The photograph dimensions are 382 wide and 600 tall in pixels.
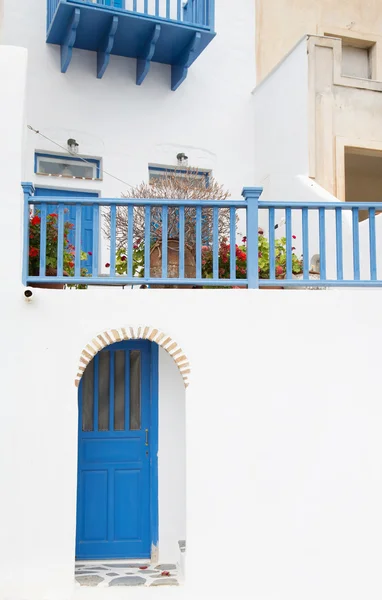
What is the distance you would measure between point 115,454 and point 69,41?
5.79 meters

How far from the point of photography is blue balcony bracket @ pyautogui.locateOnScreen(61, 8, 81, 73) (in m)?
10.1

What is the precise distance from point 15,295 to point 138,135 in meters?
4.89

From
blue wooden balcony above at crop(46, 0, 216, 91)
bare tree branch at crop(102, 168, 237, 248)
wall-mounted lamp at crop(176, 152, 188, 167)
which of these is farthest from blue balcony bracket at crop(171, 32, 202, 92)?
bare tree branch at crop(102, 168, 237, 248)

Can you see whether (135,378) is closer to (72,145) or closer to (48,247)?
(48,247)

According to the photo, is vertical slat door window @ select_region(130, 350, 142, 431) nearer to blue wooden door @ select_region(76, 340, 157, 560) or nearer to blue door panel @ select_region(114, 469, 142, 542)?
blue wooden door @ select_region(76, 340, 157, 560)

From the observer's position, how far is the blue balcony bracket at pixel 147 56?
10.5m

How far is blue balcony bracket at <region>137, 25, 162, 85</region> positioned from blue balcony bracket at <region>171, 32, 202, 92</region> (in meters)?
0.48

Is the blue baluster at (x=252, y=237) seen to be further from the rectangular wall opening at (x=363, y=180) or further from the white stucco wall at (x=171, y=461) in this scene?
the rectangular wall opening at (x=363, y=180)

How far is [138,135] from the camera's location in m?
11.1

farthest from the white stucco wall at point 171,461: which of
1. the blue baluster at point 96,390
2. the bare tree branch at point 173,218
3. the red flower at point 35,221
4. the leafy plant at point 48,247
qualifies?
the red flower at point 35,221

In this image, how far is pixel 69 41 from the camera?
10.4 meters

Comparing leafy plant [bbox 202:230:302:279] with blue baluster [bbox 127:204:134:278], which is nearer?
blue baluster [bbox 127:204:134:278]

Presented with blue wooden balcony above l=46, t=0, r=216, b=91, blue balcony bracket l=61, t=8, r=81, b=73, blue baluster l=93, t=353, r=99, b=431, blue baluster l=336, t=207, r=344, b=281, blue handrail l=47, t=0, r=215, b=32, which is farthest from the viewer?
blue handrail l=47, t=0, r=215, b=32

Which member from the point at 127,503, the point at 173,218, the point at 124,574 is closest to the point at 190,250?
the point at 173,218
